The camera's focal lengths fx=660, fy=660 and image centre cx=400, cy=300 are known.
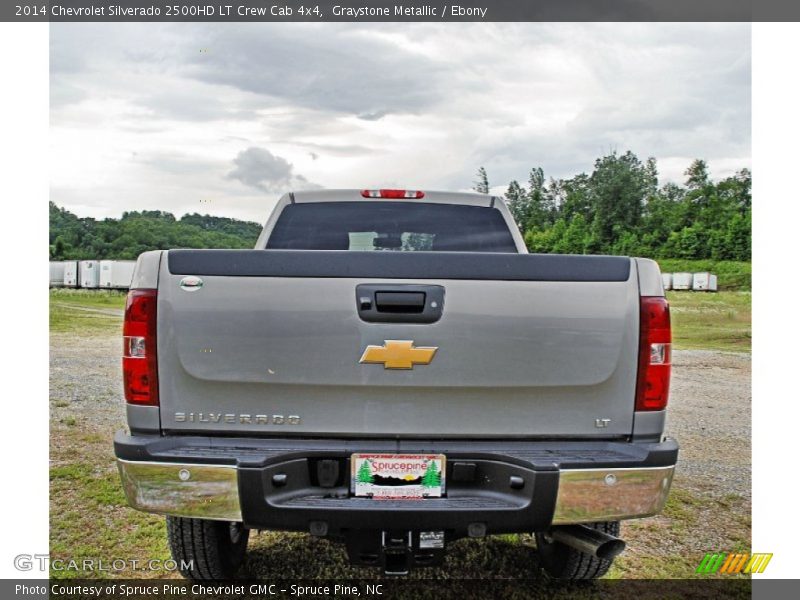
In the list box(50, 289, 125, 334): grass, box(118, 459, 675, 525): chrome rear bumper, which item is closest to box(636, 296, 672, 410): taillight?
box(118, 459, 675, 525): chrome rear bumper

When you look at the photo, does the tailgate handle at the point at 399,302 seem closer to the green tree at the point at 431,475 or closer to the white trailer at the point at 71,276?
the green tree at the point at 431,475

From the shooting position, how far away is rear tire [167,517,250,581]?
A: 10.5ft

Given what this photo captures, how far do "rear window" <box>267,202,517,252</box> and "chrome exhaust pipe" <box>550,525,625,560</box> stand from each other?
2089 millimetres

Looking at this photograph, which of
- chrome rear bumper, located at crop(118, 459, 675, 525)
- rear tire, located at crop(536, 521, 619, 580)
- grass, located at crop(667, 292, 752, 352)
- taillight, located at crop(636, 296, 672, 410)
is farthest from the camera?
grass, located at crop(667, 292, 752, 352)

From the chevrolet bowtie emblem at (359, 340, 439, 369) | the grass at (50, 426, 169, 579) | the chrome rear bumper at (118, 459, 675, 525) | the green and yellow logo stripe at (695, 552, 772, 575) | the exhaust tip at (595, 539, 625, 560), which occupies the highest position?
the chevrolet bowtie emblem at (359, 340, 439, 369)

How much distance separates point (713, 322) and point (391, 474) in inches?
797

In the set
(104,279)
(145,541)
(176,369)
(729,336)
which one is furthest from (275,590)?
(104,279)

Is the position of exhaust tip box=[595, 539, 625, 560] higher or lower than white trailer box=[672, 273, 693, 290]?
lower

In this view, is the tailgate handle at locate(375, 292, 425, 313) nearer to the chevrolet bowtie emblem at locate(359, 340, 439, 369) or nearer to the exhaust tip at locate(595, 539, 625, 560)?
the chevrolet bowtie emblem at locate(359, 340, 439, 369)

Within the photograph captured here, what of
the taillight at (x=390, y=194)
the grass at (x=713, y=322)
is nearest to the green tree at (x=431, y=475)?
the taillight at (x=390, y=194)

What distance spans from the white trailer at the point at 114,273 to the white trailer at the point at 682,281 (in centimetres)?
2573

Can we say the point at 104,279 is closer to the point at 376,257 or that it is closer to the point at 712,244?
the point at 376,257

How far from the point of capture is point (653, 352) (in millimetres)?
2701

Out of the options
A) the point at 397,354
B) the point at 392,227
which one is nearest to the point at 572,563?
the point at 397,354
